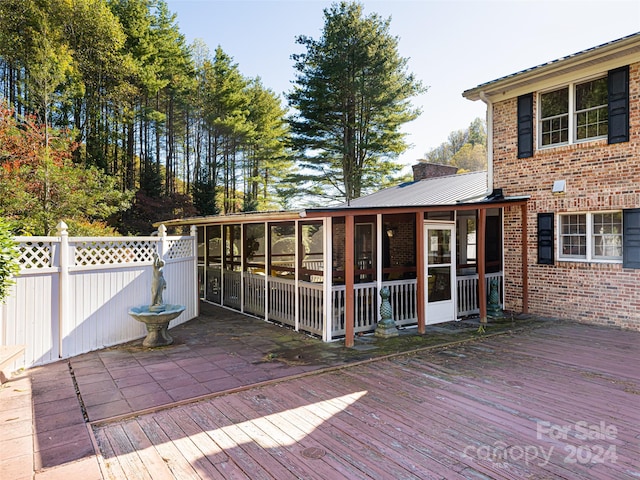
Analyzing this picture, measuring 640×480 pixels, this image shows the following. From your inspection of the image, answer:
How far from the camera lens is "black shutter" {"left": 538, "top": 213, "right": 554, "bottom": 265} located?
835cm

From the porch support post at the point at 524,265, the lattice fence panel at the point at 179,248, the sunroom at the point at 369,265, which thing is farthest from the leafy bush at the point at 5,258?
the porch support post at the point at 524,265

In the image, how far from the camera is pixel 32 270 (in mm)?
5070

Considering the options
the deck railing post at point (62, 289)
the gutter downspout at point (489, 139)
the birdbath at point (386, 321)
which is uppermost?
the gutter downspout at point (489, 139)

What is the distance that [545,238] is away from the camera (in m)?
8.44

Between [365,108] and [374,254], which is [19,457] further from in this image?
[365,108]

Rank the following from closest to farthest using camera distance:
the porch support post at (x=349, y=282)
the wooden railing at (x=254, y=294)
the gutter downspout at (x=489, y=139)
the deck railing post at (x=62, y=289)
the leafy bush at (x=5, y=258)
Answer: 1. the leafy bush at (x=5, y=258)
2. the deck railing post at (x=62, y=289)
3. the porch support post at (x=349, y=282)
4. the wooden railing at (x=254, y=294)
5. the gutter downspout at (x=489, y=139)

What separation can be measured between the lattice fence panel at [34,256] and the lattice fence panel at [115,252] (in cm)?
39

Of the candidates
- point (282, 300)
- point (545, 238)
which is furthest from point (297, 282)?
point (545, 238)

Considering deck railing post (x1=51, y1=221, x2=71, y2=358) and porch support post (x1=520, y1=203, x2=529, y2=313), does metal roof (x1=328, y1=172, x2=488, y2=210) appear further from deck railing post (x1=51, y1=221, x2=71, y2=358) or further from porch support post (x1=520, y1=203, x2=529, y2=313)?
deck railing post (x1=51, y1=221, x2=71, y2=358)

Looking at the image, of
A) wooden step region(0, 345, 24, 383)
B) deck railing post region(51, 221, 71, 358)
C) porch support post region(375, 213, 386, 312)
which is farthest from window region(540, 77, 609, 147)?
wooden step region(0, 345, 24, 383)

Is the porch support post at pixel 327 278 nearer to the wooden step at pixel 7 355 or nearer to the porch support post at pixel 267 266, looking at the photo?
the porch support post at pixel 267 266

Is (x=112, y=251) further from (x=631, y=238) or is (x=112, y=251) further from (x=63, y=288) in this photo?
(x=631, y=238)

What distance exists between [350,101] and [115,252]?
667 inches

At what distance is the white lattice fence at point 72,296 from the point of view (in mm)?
4973
